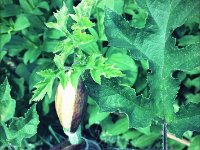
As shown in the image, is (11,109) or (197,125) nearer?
(197,125)

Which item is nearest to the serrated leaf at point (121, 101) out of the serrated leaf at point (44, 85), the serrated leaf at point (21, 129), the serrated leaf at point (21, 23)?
the serrated leaf at point (44, 85)

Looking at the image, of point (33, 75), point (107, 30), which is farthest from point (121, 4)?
point (33, 75)

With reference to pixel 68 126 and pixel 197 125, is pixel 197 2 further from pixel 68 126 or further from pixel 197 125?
pixel 68 126

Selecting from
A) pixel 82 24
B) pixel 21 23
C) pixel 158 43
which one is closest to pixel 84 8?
pixel 82 24

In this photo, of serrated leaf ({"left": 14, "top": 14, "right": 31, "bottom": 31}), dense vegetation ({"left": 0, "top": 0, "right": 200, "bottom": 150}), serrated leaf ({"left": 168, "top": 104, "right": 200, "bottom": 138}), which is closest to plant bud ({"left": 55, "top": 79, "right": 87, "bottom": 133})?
dense vegetation ({"left": 0, "top": 0, "right": 200, "bottom": 150})

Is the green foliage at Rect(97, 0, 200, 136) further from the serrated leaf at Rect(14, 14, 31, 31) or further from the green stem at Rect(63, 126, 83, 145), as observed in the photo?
the serrated leaf at Rect(14, 14, 31, 31)

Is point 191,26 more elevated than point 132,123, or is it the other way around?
point 191,26

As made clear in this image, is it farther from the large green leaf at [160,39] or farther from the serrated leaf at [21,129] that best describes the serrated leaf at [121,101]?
the serrated leaf at [21,129]
